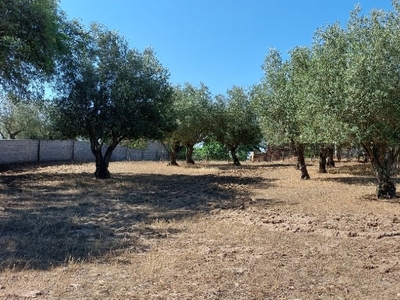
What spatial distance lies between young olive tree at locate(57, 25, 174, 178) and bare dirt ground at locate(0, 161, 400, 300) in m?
4.64

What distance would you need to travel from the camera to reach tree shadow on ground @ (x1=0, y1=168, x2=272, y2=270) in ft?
17.8

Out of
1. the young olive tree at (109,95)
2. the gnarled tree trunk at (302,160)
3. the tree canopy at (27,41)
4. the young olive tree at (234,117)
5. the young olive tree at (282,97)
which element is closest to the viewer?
the tree canopy at (27,41)

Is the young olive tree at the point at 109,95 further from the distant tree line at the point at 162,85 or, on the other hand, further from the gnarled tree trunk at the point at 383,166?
the gnarled tree trunk at the point at 383,166

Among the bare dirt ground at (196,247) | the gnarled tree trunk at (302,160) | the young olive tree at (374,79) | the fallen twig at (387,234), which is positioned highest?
the young olive tree at (374,79)

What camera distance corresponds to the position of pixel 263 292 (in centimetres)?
393

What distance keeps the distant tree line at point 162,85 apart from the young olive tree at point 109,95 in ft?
0.13

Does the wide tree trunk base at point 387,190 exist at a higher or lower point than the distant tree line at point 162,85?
lower

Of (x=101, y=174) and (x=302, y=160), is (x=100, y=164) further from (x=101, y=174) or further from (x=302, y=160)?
(x=302, y=160)

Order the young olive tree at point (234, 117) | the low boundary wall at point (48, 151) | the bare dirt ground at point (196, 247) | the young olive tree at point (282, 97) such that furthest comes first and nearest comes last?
1. the young olive tree at point (234, 117)
2. the low boundary wall at point (48, 151)
3. the young olive tree at point (282, 97)
4. the bare dirt ground at point (196, 247)

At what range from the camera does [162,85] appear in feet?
53.3

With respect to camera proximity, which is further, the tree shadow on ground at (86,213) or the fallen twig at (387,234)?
the fallen twig at (387,234)

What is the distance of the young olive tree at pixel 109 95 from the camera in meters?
14.6

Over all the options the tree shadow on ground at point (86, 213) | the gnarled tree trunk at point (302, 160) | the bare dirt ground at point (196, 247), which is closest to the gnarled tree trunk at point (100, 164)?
the tree shadow on ground at point (86, 213)

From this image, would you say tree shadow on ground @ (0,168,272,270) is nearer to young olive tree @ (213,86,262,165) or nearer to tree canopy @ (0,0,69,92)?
tree canopy @ (0,0,69,92)
